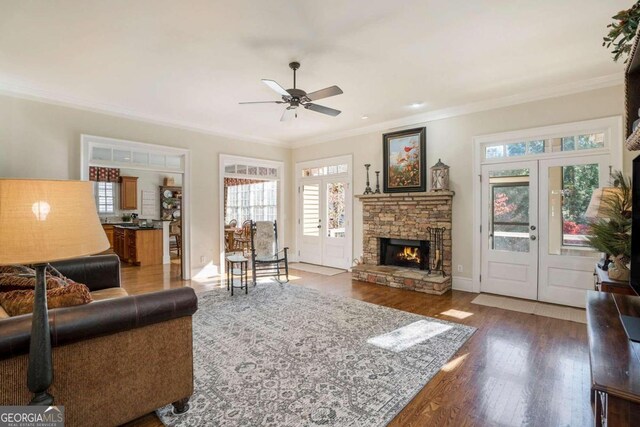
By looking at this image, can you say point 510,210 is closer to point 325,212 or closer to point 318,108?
point 318,108

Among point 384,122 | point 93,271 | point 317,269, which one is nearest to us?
point 93,271

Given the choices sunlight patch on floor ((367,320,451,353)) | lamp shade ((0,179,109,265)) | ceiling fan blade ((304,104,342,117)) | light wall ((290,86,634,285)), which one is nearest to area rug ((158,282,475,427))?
sunlight patch on floor ((367,320,451,353))

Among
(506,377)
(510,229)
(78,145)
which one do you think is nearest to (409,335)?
(506,377)

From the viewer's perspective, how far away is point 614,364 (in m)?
1.21

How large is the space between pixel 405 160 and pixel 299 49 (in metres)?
2.97

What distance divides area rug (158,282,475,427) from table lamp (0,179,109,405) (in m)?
0.92

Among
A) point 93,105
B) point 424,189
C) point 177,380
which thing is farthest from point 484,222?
point 93,105

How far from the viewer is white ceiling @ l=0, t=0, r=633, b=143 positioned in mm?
2393

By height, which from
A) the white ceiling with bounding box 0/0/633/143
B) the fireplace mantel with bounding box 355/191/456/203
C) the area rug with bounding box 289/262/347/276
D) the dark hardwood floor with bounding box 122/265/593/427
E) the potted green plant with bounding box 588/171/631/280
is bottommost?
the dark hardwood floor with bounding box 122/265/593/427

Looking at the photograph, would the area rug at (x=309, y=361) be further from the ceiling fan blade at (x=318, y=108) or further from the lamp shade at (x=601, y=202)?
the ceiling fan blade at (x=318, y=108)

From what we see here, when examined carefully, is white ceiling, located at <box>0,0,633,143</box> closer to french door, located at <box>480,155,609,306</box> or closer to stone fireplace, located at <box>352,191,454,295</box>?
french door, located at <box>480,155,609,306</box>

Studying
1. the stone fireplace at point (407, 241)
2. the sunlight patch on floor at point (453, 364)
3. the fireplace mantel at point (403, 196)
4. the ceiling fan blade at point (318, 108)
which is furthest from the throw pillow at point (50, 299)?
the fireplace mantel at point (403, 196)

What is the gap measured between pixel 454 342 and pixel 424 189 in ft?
9.02

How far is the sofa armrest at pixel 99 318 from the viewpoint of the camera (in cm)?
140
